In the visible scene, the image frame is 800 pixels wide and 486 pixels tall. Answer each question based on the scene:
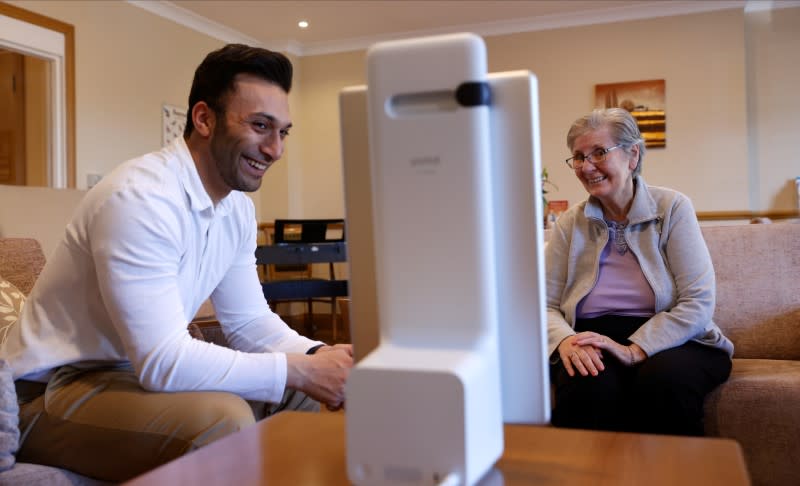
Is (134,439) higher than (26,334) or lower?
lower

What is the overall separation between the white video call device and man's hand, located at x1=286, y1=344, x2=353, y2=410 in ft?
1.48

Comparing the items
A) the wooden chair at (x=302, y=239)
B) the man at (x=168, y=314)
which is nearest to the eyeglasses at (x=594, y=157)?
the man at (x=168, y=314)

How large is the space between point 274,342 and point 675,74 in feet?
17.2

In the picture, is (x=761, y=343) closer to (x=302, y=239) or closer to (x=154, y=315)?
(x=154, y=315)

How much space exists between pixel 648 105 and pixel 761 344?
408cm

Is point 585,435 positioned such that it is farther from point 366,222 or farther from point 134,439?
point 134,439

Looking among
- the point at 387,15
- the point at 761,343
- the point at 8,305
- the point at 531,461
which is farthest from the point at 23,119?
the point at 531,461

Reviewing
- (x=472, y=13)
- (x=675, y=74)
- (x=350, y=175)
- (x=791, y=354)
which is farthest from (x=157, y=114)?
(x=350, y=175)

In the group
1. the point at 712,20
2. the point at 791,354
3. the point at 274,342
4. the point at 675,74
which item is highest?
the point at 712,20

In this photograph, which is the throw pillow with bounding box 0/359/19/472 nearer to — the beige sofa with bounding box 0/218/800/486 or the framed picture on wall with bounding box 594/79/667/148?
the beige sofa with bounding box 0/218/800/486

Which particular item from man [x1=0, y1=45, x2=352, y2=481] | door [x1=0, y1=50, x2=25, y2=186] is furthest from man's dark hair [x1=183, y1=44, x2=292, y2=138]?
door [x1=0, y1=50, x2=25, y2=186]

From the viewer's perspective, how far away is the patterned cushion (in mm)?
1543

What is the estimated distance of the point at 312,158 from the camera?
275 inches

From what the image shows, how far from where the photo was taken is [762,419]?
6.09ft
